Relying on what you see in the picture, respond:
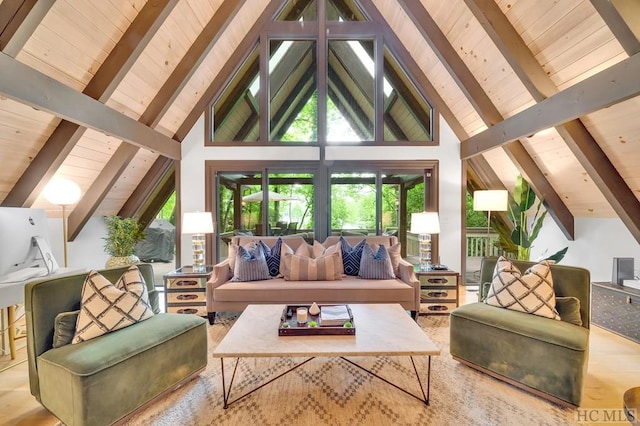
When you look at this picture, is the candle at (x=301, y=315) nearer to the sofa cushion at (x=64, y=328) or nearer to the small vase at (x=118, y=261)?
the sofa cushion at (x=64, y=328)

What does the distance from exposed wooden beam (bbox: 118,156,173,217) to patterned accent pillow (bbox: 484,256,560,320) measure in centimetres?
496

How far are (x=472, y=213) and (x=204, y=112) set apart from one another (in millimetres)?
5995

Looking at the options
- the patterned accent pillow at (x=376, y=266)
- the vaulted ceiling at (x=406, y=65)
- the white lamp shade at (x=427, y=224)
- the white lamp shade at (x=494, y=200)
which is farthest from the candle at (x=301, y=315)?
the white lamp shade at (x=494, y=200)

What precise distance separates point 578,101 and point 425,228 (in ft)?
6.41

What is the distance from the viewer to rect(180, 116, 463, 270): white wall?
16.7 feet

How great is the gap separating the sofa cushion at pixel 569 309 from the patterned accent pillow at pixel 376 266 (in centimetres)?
161

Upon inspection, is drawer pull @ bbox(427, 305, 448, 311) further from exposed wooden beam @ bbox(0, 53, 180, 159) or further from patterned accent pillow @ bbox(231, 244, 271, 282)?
exposed wooden beam @ bbox(0, 53, 180, 159)

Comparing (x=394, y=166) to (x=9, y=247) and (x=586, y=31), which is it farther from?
(x=9, y=247)

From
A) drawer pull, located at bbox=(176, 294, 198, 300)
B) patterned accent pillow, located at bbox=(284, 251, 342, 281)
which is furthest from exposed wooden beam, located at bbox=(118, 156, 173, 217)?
patterned accent pillow, located at bbox=(284, 251, 342, 281)

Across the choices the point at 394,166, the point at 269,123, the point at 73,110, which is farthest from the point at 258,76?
the point at 73,110

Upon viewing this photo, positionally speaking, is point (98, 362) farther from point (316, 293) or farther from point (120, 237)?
point (120, 237)

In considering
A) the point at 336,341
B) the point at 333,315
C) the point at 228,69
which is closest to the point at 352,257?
the point at 333,315

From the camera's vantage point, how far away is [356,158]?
203 inches

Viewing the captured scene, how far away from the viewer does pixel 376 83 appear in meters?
5.23
